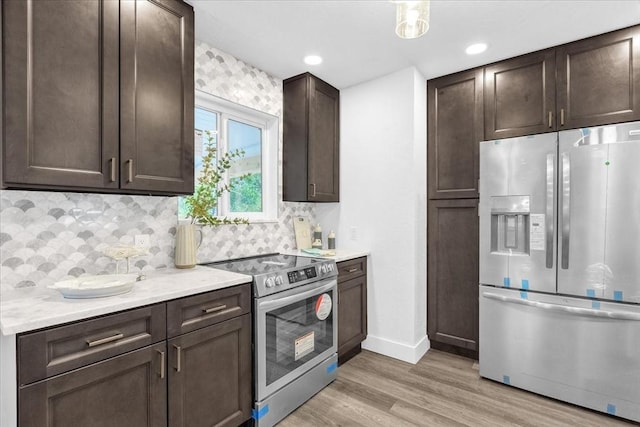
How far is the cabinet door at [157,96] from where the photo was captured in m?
1.65

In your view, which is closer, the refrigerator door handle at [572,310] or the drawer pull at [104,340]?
the drawer pull at [104,340]

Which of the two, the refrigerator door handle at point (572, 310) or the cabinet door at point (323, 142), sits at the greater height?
the cabinet door at point (323, 142)

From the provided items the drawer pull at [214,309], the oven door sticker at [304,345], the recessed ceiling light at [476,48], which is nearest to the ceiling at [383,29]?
the recessed ceiling light at [476,48]

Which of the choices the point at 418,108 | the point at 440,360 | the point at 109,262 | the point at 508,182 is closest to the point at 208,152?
the point at 109,262

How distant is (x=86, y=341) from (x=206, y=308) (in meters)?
0.52

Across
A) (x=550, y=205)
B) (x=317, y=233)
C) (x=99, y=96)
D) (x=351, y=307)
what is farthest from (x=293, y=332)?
(x=550, y=205)

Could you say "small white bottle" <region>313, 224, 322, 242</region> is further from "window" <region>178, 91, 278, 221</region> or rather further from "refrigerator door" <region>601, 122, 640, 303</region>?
"refrigerator door" <region>601, 122, 640, 303</region>

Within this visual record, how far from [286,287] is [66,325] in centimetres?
112

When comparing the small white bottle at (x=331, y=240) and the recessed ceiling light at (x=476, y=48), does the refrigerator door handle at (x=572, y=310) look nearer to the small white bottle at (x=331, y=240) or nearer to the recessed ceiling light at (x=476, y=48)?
the small white bottle at (x=331, y=240)

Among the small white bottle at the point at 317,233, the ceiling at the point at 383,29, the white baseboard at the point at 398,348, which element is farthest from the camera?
the small white bottle at the point at 317,233

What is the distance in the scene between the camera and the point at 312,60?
2672 mm

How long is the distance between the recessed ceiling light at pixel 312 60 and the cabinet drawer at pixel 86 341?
7.03 feet

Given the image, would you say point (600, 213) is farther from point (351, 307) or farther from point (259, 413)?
point (259, 413)

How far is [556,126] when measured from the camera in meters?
2.44
